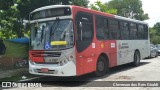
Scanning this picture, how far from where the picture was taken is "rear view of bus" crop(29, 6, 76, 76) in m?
10.5

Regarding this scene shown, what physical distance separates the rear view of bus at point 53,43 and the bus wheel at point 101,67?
7.47 ft

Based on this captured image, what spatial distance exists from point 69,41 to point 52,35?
0.79 m

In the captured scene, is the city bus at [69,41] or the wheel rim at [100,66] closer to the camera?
the city bus at [69,41]

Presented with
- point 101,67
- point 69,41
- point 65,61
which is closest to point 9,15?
point 101,67

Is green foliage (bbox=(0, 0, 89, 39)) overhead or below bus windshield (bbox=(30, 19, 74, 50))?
overhead

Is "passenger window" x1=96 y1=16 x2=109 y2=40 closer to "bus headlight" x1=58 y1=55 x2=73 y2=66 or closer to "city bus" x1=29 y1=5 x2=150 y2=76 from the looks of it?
"city bus" x1=29 y1=5 x2=150 y2=76

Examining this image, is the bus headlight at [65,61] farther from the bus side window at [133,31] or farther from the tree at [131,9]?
the tree at [131,9]

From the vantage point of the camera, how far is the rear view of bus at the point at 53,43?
10469 mm

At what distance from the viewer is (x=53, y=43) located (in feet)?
35.1

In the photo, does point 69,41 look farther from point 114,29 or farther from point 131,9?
point 131,9

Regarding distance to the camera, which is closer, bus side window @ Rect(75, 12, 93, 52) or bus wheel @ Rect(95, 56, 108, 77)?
bus side window @ Rect(75, 12, 93, 52)

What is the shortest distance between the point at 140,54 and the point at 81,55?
8.18 metres

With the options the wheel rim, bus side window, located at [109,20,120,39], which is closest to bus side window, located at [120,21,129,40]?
bus side window, located at [109,20,120,39]

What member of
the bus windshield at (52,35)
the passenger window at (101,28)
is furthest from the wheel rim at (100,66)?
the bus windshield at (52,35)
